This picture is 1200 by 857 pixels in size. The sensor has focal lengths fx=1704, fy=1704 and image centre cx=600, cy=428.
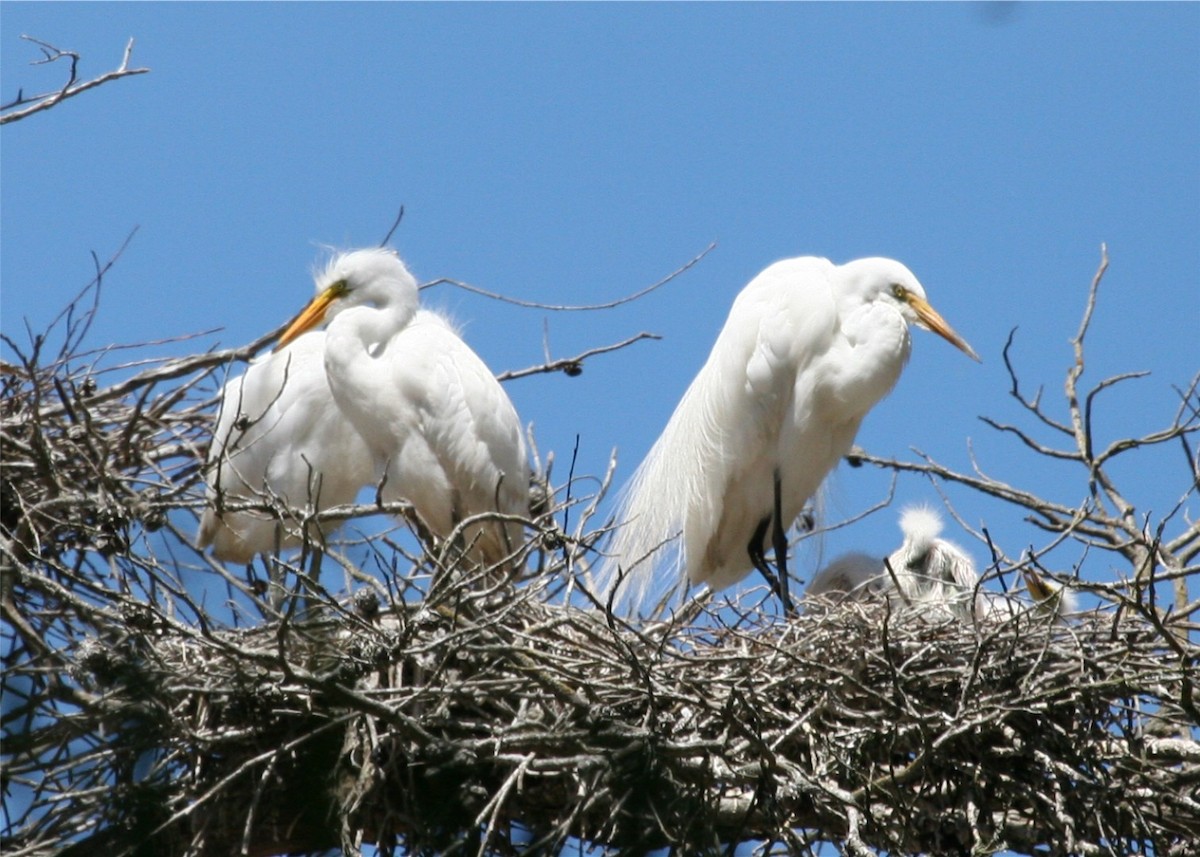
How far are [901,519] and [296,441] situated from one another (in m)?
2.24

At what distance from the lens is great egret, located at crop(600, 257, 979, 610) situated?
5785 mm

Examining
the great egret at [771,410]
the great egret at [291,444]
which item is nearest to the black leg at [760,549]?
the great egret at [771,410]

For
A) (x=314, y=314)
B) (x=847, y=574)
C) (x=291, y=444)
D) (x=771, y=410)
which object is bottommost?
(x=847, y=574)

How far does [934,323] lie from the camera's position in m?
5.82

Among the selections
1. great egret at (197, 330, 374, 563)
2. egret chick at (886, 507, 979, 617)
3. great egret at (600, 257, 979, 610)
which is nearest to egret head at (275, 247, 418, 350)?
great egret at (197, 330, 374, 563)

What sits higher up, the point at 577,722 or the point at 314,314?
the point at 314,314

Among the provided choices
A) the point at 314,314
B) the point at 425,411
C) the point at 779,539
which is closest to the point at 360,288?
the point at 314,314

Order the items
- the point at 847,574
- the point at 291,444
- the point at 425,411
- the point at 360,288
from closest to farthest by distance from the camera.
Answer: the point at 847,574 → the point at 425,411 → the point at 360,288 → the point at 291,444

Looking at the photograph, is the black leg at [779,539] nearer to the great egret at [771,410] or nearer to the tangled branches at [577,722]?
the great egret at [771,410]

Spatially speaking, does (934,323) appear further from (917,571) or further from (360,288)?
(360,288)

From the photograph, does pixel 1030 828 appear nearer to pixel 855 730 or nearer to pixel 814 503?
pixel 855 730

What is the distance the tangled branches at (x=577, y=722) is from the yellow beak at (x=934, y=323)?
4.98 feet

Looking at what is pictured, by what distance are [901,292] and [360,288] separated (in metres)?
1.94

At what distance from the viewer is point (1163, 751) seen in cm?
436
